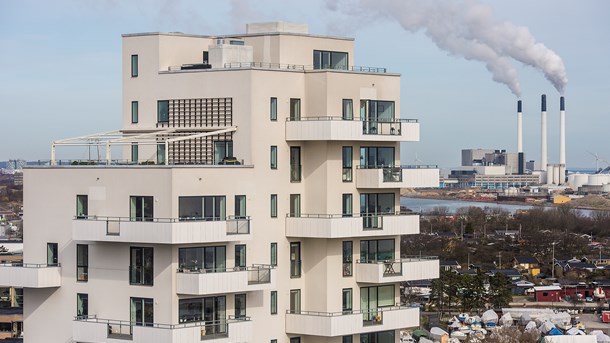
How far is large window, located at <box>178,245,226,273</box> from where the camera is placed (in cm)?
2703

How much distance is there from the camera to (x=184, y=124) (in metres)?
29.7

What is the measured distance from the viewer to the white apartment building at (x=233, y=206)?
2716 centimetres

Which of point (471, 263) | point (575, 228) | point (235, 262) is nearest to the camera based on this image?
point (235, 262)

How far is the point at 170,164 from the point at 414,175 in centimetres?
634

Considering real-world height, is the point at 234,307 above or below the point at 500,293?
above

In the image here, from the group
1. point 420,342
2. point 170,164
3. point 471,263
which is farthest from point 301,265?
point 471,263

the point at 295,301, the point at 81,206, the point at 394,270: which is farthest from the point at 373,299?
the point at 81,206

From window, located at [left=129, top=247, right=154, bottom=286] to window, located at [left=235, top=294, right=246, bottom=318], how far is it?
2.15m

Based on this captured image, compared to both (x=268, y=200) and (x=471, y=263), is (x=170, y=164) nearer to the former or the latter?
(x=268, y=200)

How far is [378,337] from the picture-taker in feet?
103

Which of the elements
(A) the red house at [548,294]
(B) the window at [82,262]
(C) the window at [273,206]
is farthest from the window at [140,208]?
(A) the red house at [548,294]

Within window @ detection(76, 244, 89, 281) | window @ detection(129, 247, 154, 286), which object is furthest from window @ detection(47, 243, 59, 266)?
window @ detection(129, 247, 154, 286)

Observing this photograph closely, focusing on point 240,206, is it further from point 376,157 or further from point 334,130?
point 376,157

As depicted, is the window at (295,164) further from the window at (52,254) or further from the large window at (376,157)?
the window at (52,254)
